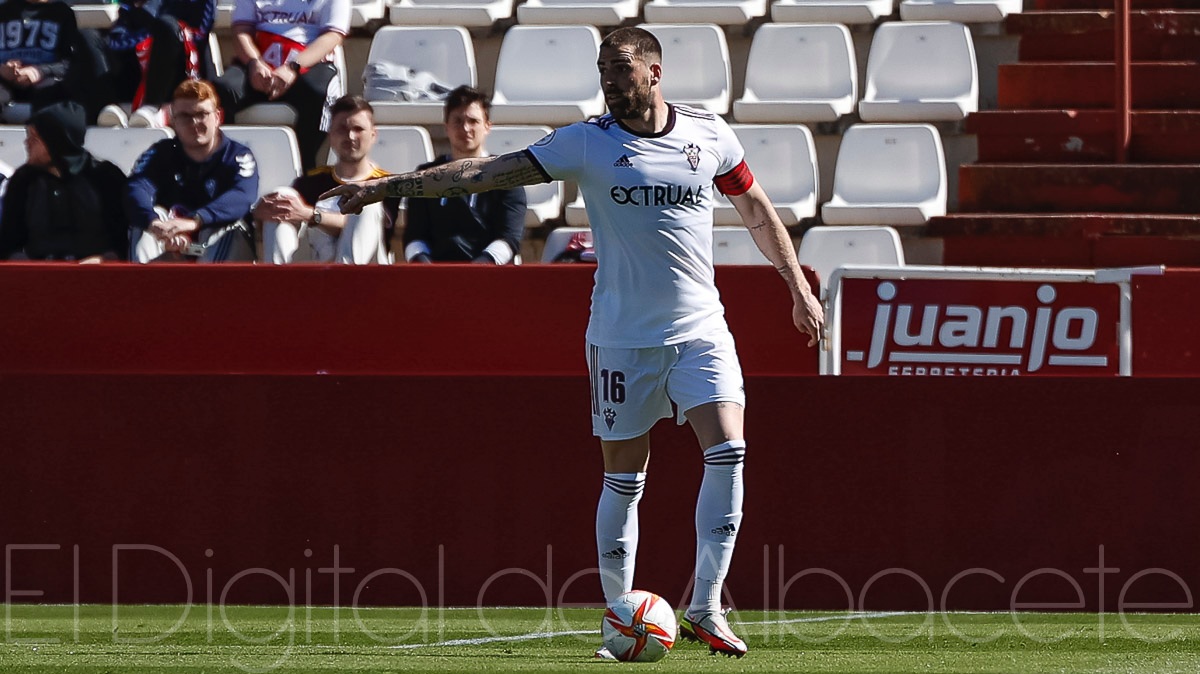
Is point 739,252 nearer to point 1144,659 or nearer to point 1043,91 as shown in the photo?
point 1043,91

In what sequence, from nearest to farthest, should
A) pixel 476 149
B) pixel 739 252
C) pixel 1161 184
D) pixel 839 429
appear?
pixel 839 429, pixel 476 149, pixel 739 252, pixel 1161 184

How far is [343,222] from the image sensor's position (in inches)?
339

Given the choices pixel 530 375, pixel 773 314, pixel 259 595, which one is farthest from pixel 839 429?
pixel 259 595

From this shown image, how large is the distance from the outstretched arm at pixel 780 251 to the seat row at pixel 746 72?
17.2 ft

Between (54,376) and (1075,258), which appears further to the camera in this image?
(1075,258)

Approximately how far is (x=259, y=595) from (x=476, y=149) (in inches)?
98.6

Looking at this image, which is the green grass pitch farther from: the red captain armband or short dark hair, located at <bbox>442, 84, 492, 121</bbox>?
short dark hair, located at <bbox>442, 84, 492, 121</bbox>

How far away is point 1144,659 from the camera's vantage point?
5.47 metres

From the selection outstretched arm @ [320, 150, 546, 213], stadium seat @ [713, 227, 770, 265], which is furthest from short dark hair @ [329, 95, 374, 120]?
outstretched arm @ [320, 150, 546, 213]

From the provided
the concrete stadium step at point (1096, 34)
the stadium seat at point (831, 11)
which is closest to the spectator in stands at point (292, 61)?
the stadium seat at point (831, 11)

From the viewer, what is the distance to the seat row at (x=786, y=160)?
400 inches

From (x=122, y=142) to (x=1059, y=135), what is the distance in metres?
5.83

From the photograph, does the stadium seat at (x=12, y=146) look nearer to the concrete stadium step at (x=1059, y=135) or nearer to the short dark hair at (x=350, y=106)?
the short dark hair at (x=350, y=106)

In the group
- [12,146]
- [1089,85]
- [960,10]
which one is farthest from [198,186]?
[1089,85]
